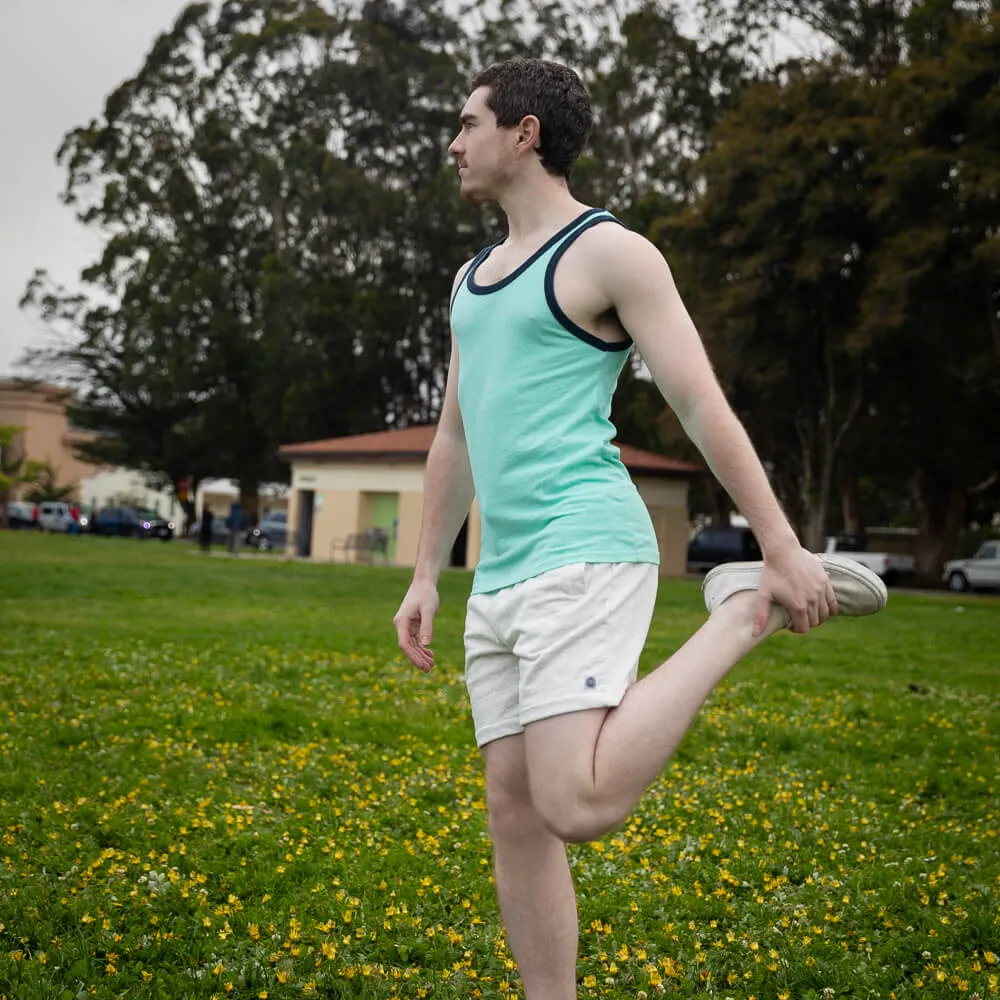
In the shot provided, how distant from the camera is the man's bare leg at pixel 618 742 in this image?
2.68 m

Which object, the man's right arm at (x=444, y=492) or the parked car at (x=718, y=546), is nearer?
the man's right arm at (x=444, y=492)

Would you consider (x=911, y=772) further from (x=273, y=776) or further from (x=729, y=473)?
(x=729, y=473)

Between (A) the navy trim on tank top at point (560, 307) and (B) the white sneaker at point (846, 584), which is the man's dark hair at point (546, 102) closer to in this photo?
(A) the navy trim on tank top at point (560, 307)

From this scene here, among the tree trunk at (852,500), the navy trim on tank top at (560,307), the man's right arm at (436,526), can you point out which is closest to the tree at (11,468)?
the tree trunk at (852,500)

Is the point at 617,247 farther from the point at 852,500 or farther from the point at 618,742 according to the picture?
the point at 852,500

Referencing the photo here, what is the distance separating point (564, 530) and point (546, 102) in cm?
96

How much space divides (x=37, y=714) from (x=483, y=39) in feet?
139

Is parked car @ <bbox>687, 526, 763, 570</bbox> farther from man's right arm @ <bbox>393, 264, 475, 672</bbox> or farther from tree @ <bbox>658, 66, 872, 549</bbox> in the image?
man's right arm @ <bbox>393, 264, 475, 672</bbox>

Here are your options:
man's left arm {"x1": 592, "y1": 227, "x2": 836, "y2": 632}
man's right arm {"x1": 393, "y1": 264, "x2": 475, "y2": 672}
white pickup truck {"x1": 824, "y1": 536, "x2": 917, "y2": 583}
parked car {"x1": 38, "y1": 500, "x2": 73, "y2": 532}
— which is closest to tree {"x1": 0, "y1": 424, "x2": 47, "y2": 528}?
parked car {"x1": 38, "y1": 500, "x2": 73, "y2": 532}

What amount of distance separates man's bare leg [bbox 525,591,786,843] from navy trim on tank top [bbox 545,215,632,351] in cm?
63

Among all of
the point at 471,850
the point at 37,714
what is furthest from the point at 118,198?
the point at 471,850

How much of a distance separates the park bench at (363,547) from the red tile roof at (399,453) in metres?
2.55

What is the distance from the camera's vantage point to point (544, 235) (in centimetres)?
300

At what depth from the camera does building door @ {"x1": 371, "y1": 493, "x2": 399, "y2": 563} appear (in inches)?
1769
